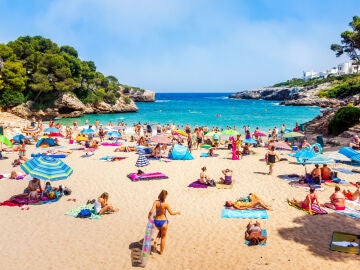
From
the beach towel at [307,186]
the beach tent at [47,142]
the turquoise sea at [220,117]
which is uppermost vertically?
the beach tent at [47,142]

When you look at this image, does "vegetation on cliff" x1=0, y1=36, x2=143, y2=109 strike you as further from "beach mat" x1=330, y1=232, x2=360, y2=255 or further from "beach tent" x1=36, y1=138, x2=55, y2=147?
"beach mat" x1=330, y1=232, x2=360, y2=255

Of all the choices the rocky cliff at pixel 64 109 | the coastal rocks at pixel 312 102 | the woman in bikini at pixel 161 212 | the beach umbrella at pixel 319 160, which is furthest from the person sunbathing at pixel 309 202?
the coastal rocks at pixel 312 102

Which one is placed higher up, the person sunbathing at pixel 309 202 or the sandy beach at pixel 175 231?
the person sunbathing at pixel 309 202

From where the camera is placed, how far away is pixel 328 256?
7.25m

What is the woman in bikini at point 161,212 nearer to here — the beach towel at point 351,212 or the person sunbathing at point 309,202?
the person sunbathing at point 309,202

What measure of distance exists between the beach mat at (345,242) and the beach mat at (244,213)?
2021mm

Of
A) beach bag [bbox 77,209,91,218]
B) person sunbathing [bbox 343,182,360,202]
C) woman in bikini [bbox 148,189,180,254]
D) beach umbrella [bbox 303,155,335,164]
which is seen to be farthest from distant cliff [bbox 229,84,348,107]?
woman in bikini [bbox 148,189,180,254]

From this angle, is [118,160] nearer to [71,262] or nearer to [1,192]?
[1,192]

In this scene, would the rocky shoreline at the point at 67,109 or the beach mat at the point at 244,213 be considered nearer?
the beach mat at the point at 244,213

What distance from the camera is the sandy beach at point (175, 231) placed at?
7.12 metres

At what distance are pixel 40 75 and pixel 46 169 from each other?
42641 mm

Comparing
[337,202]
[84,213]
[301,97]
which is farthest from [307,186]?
[301,97]

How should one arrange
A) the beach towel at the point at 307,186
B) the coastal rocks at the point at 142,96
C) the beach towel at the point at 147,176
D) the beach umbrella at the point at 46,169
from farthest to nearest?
the coastal rocks at the point at 142,96 < the beach towel at the point at 147,176 < the beach towel at the point at 307,186 < the beach umbrella at the point at 46,169

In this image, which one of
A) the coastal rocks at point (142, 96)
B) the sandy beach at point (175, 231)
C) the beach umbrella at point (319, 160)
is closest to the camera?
the sandy beach at point (175, 231)
